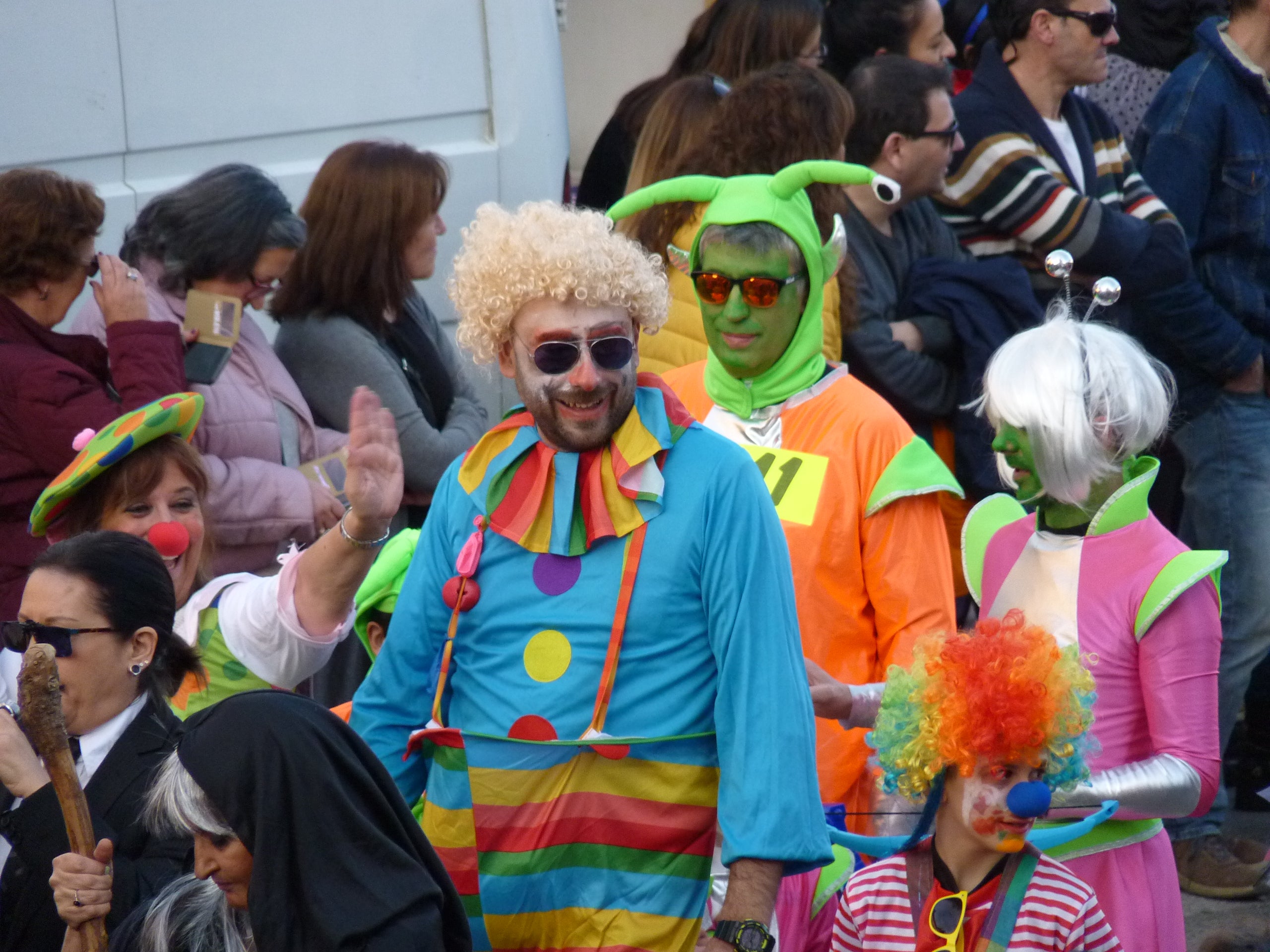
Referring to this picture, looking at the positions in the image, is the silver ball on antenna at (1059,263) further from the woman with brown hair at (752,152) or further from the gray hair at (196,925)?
the gray hair at (196,925)

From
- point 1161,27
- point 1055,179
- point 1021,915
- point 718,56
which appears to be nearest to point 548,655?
point 1021,915

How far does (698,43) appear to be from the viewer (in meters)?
5.59

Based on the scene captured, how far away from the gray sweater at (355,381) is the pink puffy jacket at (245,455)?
0.83 feet

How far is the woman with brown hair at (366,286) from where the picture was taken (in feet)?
15.9

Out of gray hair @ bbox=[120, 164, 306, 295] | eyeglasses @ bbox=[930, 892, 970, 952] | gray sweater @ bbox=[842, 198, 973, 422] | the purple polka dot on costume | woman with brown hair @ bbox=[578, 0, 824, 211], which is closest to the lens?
eyeglasses @ bbox=[930, 892, 970, 952]

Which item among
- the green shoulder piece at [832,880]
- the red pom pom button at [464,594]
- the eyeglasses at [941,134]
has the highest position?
the eyeglasses at [941,134]

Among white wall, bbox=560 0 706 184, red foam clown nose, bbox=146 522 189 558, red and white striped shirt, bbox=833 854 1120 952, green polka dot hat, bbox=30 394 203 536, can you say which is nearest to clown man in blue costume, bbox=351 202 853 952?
red and white striped shirt, bbox=833 854 1120 952

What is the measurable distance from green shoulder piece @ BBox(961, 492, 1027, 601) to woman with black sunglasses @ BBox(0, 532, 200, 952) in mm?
1675

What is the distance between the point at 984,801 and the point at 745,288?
134 centimetres

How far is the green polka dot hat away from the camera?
363 cm

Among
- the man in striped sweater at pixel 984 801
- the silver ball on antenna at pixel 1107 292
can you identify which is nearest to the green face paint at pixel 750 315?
the silver ball on antenna at pixel 1107 292

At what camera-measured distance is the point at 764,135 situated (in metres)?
4.38

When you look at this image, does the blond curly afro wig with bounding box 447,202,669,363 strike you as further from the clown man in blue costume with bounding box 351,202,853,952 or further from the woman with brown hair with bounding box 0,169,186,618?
the woman with brown hair with bounding box 0,169,186,618

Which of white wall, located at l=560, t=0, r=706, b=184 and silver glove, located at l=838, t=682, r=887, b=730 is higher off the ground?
white wall, located at l=560, t=0, r=706, b=184
